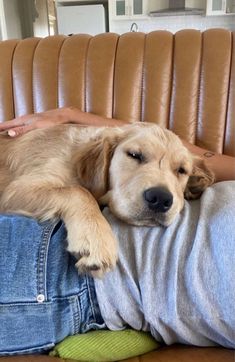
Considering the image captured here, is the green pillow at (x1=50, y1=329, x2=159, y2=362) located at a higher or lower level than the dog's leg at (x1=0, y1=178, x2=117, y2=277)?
lower

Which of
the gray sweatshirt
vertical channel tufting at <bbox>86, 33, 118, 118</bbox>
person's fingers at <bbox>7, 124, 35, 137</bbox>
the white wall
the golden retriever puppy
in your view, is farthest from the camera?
the white wall

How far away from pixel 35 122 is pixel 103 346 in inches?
44.4

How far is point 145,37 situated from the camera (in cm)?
213

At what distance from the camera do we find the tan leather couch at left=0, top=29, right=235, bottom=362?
202 cm

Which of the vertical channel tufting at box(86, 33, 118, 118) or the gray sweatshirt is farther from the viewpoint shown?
the vertical channel tufting at box(86, 33, 118, 118)

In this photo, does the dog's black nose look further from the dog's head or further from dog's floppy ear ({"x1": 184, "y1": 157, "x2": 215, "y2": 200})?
dog's floppy ear ({"x1": 184, "y1": 157, "x2": 215, "y2": 200})

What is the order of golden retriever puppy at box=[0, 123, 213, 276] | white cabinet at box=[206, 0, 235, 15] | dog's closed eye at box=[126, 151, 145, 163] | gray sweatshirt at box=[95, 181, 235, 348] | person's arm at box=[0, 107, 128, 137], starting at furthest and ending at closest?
white cabinet at box=[206, 0, 235, 15]
person's arm at box=[0, 107, 128, 137]
dog's closed eye at box=[126, 151, 145, 163]
golden retriever puppy at box=[0, 123, 213, 276]
gray sweatshirt at box=[95, 181, 235, 348]

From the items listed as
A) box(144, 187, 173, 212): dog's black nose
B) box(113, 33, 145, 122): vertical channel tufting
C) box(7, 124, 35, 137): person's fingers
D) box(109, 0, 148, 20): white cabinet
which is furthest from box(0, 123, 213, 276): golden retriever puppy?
box(109, 0, 148, 20): white cabinet

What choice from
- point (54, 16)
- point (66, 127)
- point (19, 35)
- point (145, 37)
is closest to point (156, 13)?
point (54, 16)

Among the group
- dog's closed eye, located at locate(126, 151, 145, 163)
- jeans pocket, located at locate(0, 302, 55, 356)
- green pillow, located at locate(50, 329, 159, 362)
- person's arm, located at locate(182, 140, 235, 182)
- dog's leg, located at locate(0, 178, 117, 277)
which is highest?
dog's closed eye, located at locate(126, 151, 145, 163)

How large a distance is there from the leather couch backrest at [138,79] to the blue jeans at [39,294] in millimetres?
1295

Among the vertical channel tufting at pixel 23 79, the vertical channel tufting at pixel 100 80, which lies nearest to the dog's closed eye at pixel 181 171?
the vertical channel tufting at pixel 100 80

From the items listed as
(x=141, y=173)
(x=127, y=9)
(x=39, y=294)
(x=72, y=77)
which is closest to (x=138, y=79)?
(x=72, y=77)

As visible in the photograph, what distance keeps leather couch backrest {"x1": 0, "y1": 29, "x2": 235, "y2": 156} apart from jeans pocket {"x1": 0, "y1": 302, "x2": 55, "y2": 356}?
55.1 inches
